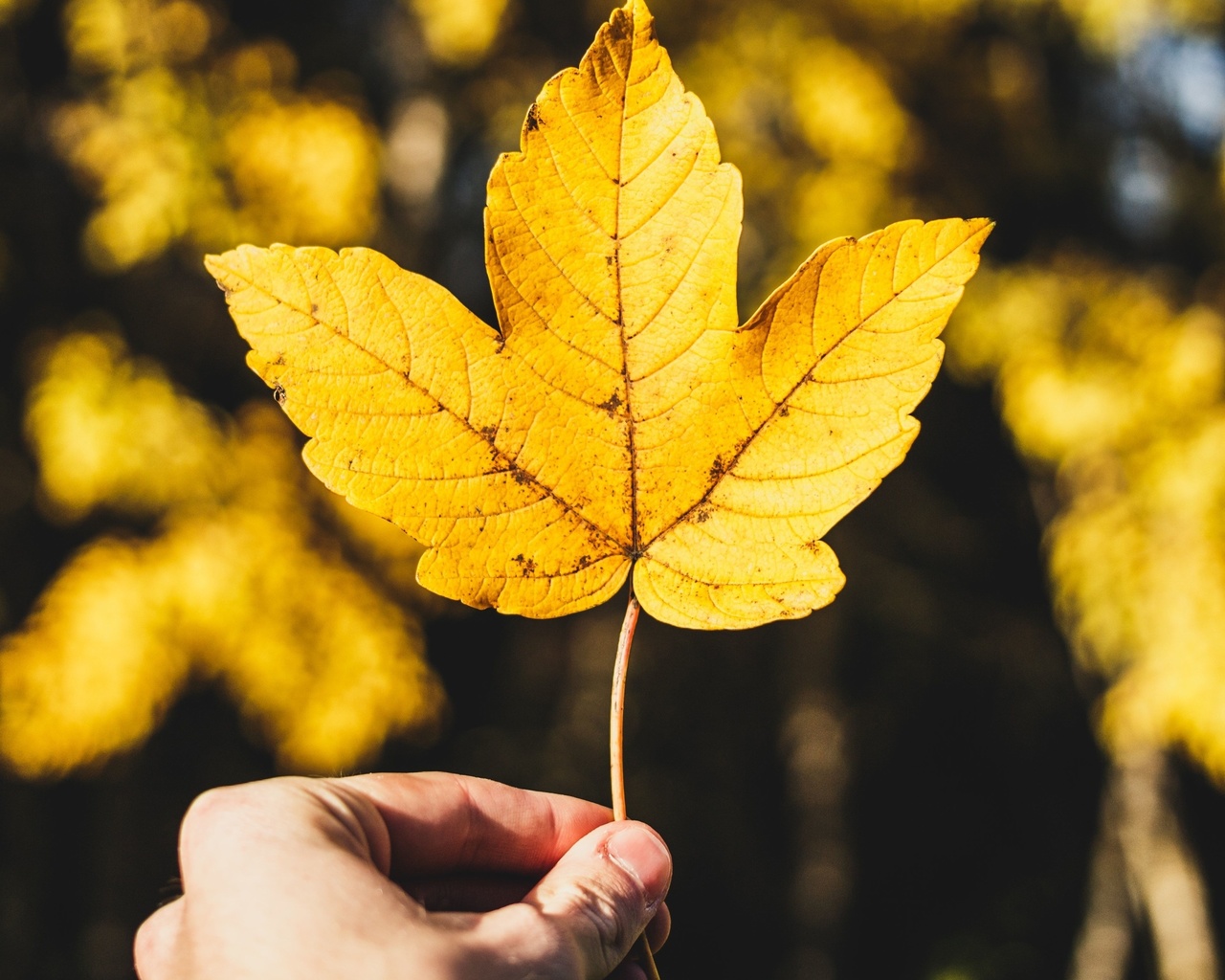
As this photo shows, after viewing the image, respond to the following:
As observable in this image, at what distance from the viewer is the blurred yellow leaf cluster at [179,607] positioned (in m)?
2.96

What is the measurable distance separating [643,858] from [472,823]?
253 mm

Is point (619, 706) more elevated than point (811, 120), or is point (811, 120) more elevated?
point (811, 120)

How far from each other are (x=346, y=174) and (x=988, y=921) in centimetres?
639

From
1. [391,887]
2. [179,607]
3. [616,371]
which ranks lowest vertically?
[179,607]

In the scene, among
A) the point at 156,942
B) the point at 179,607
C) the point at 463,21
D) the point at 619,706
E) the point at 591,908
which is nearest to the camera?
the point at 619,706

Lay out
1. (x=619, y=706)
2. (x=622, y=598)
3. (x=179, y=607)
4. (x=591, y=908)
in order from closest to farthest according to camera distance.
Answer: (x=619, y=706), (x=591, y=908), (x=179, y=607), (x=622, y=598)

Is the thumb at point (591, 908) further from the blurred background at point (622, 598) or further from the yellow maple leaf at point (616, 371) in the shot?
the blurred background at point (622, 598)

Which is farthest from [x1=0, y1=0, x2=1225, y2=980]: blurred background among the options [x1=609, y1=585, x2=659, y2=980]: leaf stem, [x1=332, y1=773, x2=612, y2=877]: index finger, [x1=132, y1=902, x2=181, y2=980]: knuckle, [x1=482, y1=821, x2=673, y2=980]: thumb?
[x1=609, y1=585, x2=659, y2=980]: leaf stem

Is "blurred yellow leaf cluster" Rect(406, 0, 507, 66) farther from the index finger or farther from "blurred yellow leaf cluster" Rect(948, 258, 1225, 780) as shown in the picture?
the index finger

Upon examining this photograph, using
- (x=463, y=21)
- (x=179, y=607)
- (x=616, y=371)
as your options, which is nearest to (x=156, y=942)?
(x=616, y=371)

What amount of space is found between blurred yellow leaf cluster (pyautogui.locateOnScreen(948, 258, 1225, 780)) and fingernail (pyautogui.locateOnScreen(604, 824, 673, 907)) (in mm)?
2573

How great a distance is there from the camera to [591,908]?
2.76 feet

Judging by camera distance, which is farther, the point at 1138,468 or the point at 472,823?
the point at 1138,468

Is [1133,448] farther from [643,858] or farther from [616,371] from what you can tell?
[616,371]
